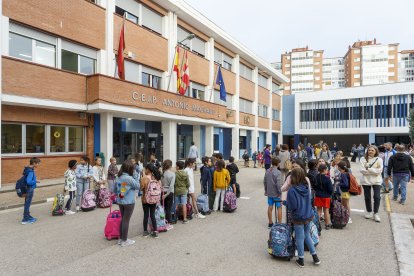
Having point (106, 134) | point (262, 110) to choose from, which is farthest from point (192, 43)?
point (262, 110)

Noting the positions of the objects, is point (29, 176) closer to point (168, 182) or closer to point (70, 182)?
point (70, 182)

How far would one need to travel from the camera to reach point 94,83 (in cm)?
1366

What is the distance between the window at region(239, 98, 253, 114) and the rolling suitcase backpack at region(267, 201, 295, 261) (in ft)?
87.2

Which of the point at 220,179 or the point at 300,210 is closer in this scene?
the point at 300,210

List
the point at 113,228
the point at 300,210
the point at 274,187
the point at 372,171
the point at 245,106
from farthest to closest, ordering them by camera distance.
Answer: the point at 245,106 < the point at 372,171 < the point at 274,187 < the point at 113,228 < the point at 300,210

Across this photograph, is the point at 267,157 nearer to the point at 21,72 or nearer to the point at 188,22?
the point at 21,72

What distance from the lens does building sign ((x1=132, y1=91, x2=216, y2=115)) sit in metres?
15.9

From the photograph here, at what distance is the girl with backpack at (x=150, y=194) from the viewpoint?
5820mm

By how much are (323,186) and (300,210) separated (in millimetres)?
2071

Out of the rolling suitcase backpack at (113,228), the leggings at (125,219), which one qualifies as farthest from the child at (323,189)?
the rolling suitcase backpack at (113,228)

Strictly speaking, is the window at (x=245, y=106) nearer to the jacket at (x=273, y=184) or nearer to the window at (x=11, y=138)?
the window at (x=11, y=138)

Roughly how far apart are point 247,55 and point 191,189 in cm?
2637

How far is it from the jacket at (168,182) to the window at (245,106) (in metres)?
25.0

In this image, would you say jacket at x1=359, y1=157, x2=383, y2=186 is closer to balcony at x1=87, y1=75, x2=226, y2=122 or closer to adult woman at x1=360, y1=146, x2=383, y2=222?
adult woman at x1=360, y1=146, x2=383, y2=222
